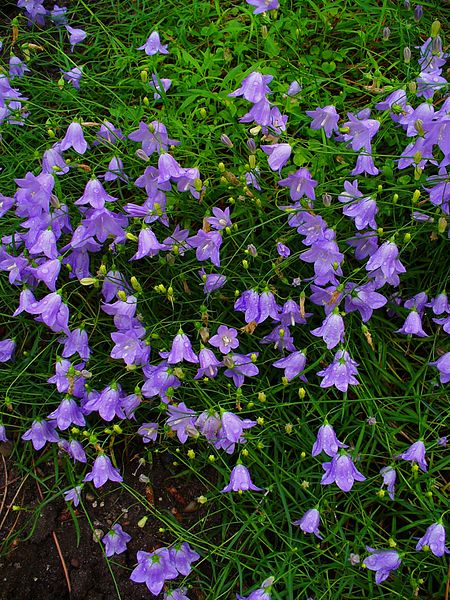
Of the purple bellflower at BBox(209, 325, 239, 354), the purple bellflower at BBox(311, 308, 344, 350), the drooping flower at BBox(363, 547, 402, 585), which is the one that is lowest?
the drooping flower at BBox(363, 547, 402, 585)

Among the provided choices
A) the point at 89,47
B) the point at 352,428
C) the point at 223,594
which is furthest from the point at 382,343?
the point at 89,47

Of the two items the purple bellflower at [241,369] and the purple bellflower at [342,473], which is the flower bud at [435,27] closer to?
the purple bellflower at [241,369]

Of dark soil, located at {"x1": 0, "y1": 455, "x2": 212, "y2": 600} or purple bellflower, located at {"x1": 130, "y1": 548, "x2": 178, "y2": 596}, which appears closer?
purple bellflower, located at {"x1": 130, "y1": 548, "x2": 178, "y2": 596}

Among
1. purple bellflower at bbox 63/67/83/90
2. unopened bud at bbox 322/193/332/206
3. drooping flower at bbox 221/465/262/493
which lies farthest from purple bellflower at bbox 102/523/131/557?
purple bellflower at bbox 63/67/83/90

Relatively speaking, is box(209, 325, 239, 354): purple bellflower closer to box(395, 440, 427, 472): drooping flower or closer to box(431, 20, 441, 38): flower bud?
box(395, 440, 427, 472): drooping flower

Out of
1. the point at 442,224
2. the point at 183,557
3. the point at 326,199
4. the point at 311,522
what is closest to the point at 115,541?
the point at 183,557

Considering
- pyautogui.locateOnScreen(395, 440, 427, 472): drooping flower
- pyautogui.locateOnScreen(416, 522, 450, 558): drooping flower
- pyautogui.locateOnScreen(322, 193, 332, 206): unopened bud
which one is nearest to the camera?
pyautogui.locateOnScreen(416, 522, 450, 558): drooping flower

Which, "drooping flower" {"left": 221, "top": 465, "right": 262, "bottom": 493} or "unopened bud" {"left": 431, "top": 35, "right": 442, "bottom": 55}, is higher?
"unopened bud" {"left": 431, "top": 35, "right": 442, "bottom": 55}

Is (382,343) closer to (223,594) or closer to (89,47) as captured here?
(223,594)
